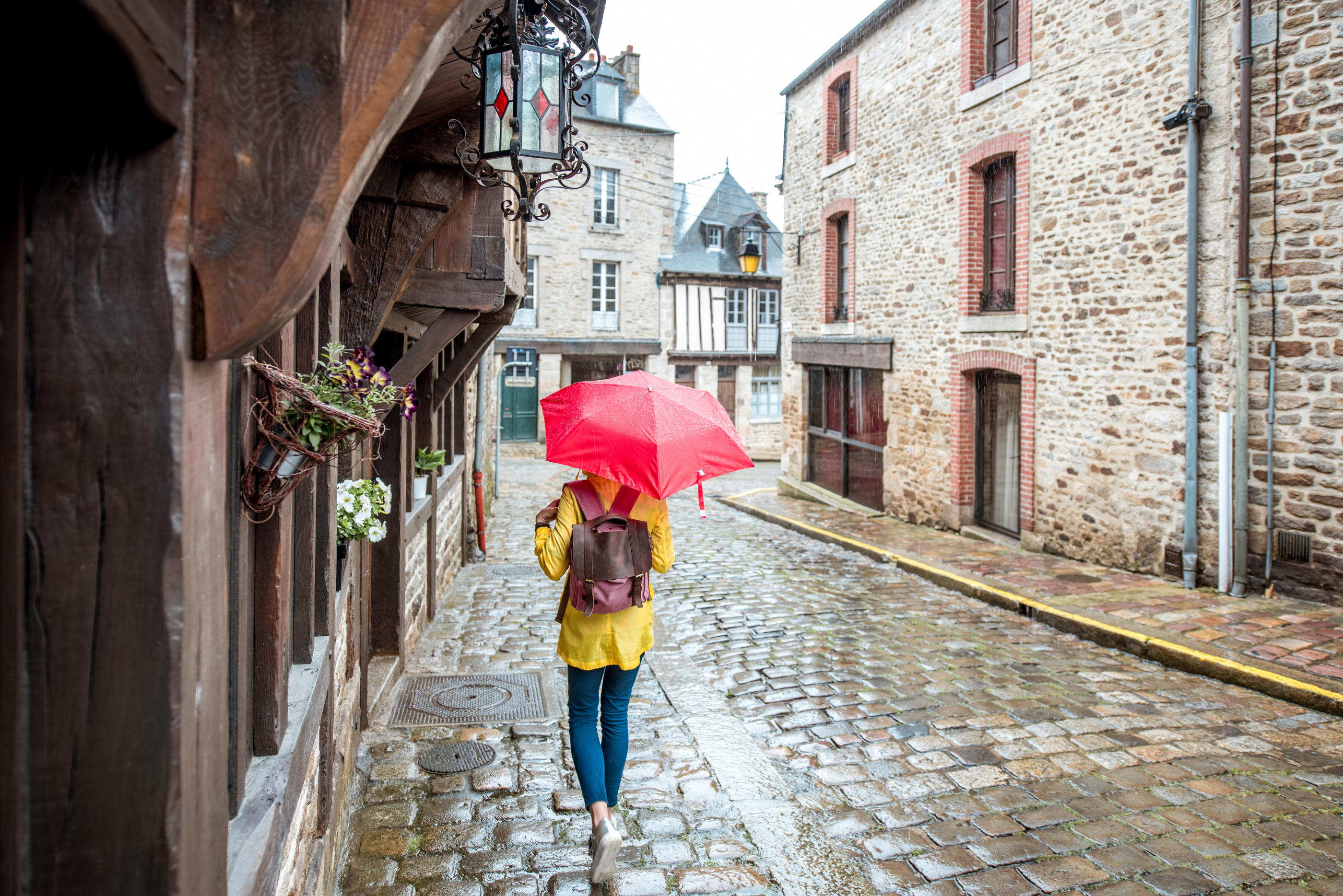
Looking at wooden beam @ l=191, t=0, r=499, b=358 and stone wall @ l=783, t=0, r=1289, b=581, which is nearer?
wooden beam @ l=191, t=0, r=499, b=358

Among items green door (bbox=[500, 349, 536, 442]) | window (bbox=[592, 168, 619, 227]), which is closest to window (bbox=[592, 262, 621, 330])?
window (bbox=[592, 168, 619, 227])

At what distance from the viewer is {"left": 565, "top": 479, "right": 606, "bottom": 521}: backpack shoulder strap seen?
347cm

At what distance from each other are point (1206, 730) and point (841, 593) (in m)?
3.90

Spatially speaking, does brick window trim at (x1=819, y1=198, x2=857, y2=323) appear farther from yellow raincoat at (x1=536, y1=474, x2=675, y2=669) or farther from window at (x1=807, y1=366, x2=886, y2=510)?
yellow raincoat at (x1=536, y1=474, x2=675, y2=669)

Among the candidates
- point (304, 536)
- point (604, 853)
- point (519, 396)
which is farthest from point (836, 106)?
point (304, 536)

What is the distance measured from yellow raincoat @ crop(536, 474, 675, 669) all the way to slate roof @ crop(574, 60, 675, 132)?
74.4ft

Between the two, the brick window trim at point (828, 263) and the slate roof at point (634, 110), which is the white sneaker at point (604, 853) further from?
the slate roof at point (634, 110)

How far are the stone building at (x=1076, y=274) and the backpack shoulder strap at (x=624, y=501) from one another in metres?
6.28

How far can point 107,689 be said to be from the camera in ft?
3.88

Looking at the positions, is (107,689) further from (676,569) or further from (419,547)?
(676,569)

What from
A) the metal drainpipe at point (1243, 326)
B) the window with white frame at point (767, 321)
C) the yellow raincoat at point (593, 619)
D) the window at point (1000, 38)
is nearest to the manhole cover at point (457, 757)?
the yellow raincoat at point (593, 619)

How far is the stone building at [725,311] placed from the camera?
25.7 meters

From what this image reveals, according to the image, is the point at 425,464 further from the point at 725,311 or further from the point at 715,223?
the point at 715,223

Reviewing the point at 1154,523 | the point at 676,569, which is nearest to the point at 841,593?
the point at 676,569
